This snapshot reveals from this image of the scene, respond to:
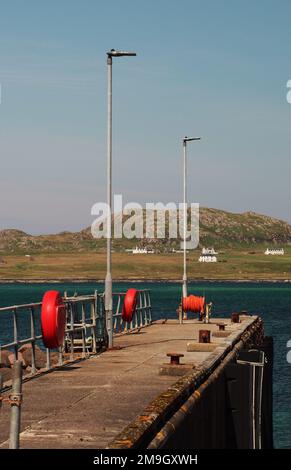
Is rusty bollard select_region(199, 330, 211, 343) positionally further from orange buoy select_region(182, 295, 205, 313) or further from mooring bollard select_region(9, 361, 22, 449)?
mooring bollard select_region(9, 361, 22, 449)

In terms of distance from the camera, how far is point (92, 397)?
1669 centimetres

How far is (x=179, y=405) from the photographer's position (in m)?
14.3

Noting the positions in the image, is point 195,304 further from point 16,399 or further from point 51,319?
point 16,399

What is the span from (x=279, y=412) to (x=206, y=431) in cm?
2180

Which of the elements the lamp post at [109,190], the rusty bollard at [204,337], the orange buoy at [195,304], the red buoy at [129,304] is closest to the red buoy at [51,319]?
the rusty bollard at [204,337]

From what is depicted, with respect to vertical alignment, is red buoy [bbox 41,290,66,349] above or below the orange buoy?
above

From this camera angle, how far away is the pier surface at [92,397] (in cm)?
1301

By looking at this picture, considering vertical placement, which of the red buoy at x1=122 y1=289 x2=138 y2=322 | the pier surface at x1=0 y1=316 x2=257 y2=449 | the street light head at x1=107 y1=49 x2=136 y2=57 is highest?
the street light head at x1=107 y1=49 x2=136 y2=57

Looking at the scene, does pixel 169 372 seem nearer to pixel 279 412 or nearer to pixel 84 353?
pixel 84 353

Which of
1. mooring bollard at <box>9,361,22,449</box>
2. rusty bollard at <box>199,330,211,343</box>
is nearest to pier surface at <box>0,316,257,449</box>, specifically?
rusty bollard at <box>199,330,211,343</box>

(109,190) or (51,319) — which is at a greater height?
(109,190)

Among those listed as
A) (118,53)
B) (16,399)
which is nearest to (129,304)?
(118,53)

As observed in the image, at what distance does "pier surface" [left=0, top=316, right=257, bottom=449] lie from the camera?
13008 millimetres
